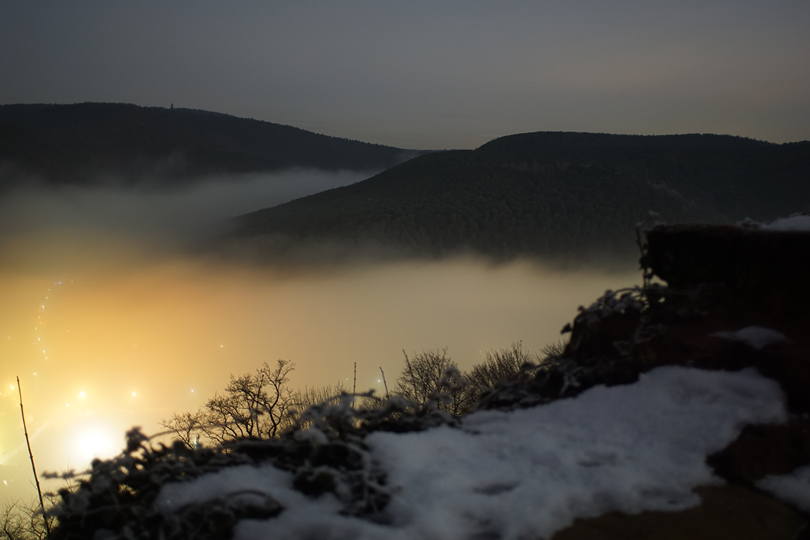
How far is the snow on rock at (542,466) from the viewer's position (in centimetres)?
172

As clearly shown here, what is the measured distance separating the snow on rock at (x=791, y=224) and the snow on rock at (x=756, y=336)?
613 millimetres

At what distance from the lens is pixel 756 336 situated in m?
2.68

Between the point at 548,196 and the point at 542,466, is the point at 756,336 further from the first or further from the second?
the point at 548,196

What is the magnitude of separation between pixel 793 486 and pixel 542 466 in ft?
2.76

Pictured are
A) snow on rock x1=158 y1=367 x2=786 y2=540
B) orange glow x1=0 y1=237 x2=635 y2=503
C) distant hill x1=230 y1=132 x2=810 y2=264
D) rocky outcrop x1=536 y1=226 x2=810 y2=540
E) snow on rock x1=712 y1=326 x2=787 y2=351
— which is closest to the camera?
snow on rock x1=158 y1=367 x2=786 y2=540

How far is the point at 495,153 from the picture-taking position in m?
138

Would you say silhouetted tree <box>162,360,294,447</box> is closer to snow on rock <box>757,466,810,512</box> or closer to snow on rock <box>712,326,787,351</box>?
snow on rock <box>757,466,810,512</box>

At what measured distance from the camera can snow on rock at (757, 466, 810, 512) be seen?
6.08 ft

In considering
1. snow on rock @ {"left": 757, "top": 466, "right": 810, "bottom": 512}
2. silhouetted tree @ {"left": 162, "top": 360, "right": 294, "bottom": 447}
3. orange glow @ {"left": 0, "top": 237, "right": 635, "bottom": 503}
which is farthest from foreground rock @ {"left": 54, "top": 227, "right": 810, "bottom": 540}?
orange glow @ {"left": 0, "top": 237, "right": 635, "bottom": 503}

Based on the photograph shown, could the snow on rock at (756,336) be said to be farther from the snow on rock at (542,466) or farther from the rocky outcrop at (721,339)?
the snow on rock at (542,466)

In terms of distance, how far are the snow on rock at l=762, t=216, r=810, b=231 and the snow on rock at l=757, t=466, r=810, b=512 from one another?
1427 millimetres

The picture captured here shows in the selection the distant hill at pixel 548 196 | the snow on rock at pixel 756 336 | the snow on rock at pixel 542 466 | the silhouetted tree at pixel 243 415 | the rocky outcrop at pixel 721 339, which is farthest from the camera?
the distant hill at pixel 548 196

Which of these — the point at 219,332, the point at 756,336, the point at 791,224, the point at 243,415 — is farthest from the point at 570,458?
the point at 219,332

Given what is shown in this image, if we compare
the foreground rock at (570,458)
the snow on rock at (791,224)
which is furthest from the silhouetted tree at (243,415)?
the snow on rock at (791,224)
